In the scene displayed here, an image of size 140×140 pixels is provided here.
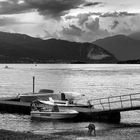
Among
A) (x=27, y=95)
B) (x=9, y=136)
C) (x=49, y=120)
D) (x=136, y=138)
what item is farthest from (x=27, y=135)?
(x=27, y=95)

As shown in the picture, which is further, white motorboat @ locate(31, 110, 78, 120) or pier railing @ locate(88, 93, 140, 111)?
white motorboat @ locate(31, 110, 78, 120)

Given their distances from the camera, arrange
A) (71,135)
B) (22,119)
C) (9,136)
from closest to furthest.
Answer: (9,136) < (71,135) < (22,119)

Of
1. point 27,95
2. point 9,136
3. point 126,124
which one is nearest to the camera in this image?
point 9,136

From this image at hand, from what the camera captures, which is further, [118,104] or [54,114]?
[118,104]

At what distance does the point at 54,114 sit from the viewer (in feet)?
164

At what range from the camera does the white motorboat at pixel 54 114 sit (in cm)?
4944

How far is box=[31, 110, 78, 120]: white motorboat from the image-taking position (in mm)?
49438

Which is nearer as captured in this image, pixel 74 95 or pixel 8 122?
pixel 8 122

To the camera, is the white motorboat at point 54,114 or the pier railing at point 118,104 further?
the white motorboat at point 54,114

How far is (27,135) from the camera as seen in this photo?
34.8 m

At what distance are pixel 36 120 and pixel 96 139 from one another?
57.7 feet

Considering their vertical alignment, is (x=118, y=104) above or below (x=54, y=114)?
below

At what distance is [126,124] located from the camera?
47531 millimetres

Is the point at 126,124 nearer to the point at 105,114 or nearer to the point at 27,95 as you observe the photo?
the point at 105,114
